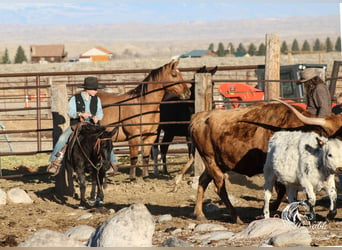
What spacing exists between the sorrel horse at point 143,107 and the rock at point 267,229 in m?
5.87

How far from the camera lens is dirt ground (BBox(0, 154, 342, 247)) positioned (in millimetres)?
7734

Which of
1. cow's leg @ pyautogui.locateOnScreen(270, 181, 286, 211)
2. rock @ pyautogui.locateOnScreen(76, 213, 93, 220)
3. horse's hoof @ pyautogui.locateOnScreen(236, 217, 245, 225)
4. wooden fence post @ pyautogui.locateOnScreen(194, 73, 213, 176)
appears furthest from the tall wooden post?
rock @ pyautogui.locateOnScreen(76, 213, 93, 220)

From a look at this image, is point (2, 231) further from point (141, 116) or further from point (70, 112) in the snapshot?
point (141, 116)

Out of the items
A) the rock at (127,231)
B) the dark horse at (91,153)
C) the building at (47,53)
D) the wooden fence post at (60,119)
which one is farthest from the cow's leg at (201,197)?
the building at (47,53)

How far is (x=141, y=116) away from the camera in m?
13.0

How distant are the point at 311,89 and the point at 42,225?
3620mm

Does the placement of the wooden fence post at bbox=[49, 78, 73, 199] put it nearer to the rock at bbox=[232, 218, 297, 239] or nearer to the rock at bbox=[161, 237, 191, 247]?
the rock at bbox=[232, 218, 297, 239]

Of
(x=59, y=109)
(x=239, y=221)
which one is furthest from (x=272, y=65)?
(x=239, y=221)

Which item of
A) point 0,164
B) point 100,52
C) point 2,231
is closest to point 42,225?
point 2,231

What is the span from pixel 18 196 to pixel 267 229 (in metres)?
4.70

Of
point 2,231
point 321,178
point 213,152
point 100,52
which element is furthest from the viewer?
point 100,52

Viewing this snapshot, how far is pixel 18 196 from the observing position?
34.9 ft

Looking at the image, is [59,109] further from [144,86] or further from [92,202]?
[144,86]

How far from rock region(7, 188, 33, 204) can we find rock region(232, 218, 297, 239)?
4.39 metres
